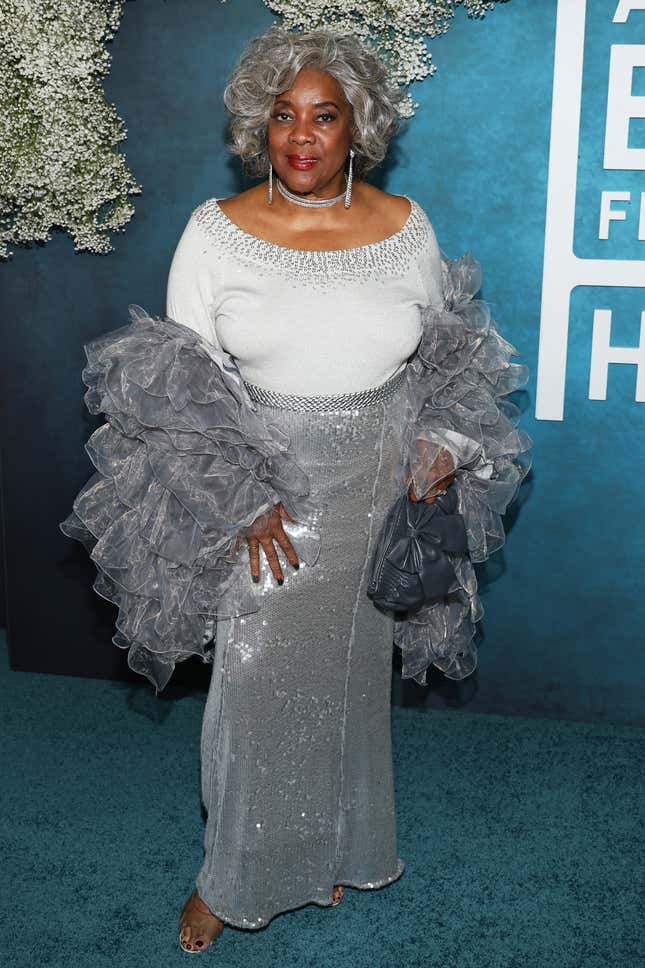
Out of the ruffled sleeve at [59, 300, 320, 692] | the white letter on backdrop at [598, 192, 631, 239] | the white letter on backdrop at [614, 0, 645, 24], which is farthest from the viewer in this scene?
the white letter on backdrop at [598, 192, 631, 239]

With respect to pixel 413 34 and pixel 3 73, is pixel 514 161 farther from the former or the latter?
pixel 3 73

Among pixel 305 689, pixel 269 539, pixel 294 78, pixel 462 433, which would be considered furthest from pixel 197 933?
pixel 294 78

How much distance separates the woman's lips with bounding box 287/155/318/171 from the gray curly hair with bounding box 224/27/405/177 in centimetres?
12

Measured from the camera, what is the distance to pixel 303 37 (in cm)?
229

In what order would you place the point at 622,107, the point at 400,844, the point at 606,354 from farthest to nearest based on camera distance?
the point at 606,354, the point at 622,107, the point at 400,844

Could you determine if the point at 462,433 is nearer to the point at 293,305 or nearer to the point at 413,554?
the point at 413,554

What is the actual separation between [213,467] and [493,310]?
128cm

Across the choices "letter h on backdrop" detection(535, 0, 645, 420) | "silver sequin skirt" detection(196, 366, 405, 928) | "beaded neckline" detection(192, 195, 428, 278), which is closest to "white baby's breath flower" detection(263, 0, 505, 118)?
"letter h on backdrop" detection(535, 0, 645, 420)

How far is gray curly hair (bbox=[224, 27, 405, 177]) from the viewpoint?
2262mm

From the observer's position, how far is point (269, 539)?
91.7 inches

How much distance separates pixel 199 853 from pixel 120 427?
1.19m

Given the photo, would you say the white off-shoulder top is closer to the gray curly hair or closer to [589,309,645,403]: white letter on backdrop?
the gray curly hair

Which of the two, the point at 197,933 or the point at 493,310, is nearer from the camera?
the point at 197,933

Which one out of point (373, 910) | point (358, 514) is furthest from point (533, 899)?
point (358, 514)
